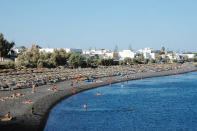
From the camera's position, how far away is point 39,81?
A: 47531mm

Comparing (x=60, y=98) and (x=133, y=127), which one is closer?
(x=133, y=127)

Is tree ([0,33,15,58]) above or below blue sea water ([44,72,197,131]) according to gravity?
above

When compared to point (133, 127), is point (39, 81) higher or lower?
higher

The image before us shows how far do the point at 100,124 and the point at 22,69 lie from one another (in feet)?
139

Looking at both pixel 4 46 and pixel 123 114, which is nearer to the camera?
pixel 123 114

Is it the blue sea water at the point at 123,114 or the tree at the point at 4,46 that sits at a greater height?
the tree at the point at 4,46

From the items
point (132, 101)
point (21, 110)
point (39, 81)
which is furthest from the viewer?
point (39, 81)

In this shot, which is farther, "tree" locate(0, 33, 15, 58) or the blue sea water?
"tree" locate(0, 33, 15, 58)

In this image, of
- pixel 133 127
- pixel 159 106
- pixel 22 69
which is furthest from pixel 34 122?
pixel 22 69

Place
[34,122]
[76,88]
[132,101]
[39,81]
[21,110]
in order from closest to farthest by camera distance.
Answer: [34,122], [21,110], [132,101], [76,88], [39,81]

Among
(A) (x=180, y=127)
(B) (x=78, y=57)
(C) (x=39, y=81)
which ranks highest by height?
(B) (x=78, y=57)

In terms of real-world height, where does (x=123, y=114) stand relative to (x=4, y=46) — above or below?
below

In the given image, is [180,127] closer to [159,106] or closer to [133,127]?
[133,127]

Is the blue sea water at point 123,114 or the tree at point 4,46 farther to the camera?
the tree at point 4,46
